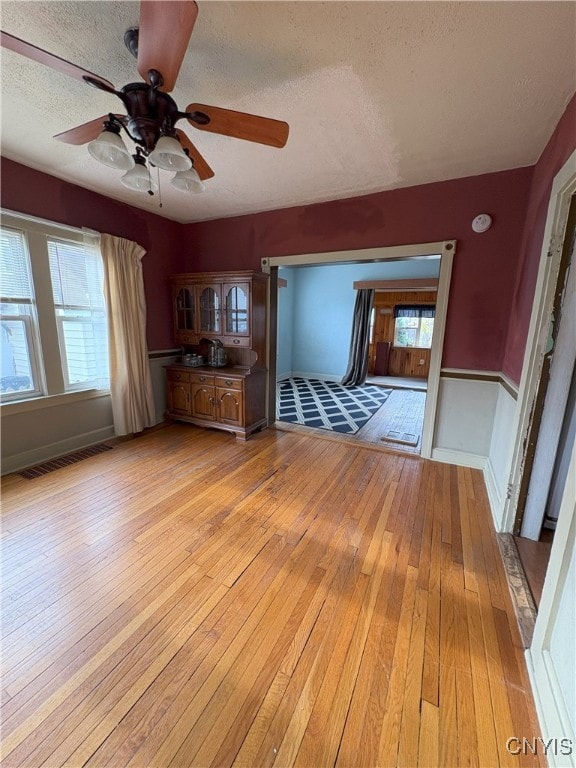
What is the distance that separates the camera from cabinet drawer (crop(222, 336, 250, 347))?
3.49m

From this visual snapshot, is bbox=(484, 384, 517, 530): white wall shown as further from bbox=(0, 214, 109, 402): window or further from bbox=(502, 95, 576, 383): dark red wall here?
bbox=(0, 214, 109, 402): window

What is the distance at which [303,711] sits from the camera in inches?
42.1

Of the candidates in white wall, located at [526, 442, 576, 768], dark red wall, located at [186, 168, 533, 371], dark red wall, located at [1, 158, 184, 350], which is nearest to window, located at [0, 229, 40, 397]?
dark red wall, located at [1, 158, 184, 350]

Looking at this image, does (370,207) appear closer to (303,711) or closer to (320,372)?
(303,711)

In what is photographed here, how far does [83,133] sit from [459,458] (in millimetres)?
3617

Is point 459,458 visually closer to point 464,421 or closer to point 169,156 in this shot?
point 464,421

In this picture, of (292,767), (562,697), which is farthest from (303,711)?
(562,697)

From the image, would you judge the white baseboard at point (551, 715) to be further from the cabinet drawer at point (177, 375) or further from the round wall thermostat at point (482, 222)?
the cabinet drawer at point (177, 375)

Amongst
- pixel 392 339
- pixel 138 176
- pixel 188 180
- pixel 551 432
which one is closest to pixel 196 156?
pixel 188 180

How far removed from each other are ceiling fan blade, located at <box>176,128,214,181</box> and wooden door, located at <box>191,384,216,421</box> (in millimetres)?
2178

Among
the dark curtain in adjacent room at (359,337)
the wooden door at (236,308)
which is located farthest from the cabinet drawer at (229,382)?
the dark curtain in adjacent room at (359,337)

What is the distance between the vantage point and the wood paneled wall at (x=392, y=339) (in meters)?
7.37

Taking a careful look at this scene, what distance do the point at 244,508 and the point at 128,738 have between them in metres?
1.27

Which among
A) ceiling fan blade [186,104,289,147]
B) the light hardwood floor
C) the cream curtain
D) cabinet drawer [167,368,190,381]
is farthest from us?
cabinet drawer [167,368,190,381]
